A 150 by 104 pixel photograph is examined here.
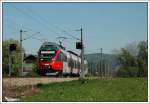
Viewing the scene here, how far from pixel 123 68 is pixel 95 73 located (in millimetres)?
1944

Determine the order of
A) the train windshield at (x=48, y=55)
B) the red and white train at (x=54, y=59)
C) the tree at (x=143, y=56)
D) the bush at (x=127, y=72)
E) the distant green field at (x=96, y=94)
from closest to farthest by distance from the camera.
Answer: the tree at (x=143, y=56)
the distant green field at (x=96, y=94)
the red and white train at (x=54, y=59)
the train windshield at (x=48, y=55)
the bush at (x=127, y=72)

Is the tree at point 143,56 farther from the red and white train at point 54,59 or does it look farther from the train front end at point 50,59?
the train front end at point 50,59

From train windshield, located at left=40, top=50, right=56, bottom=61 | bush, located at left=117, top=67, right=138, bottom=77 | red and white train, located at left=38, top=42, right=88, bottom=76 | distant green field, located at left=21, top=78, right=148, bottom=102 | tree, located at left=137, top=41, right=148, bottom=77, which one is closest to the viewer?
tree, located at left=137, top=41, right=148, bottom=77

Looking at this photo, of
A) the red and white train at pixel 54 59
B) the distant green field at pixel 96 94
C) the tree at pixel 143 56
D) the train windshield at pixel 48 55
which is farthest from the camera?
the train windshield at pixel 48 55

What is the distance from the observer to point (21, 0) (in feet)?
23.8

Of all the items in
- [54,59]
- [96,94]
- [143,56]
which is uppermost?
[143,56]

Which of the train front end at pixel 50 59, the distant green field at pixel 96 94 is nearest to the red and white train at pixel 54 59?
the train front end at pixel 50 59

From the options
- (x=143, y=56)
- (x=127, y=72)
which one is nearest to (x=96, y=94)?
(x=143, y=56)

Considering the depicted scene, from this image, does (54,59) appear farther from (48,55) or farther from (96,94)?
(96,94)

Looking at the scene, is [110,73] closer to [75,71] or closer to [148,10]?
[75,71]

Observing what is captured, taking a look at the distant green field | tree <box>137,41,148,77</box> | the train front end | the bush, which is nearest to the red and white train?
the train front end

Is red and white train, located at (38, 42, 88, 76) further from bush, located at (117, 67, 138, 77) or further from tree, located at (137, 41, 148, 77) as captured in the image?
bush, located at (117, 67, 138, 77)

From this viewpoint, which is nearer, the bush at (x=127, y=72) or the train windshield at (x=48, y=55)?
the train windshield at (x=48, y=55)

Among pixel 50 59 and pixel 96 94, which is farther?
pixel 50 59
